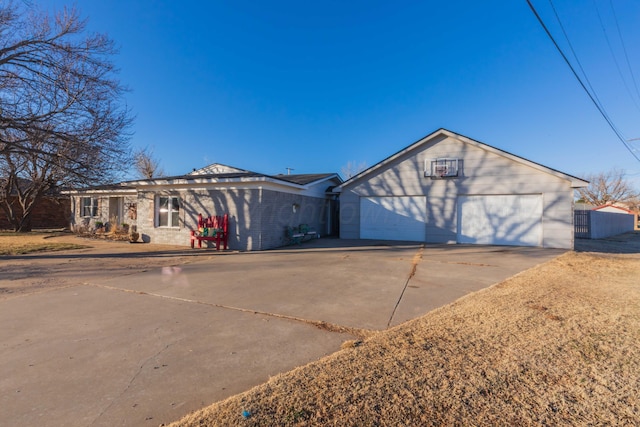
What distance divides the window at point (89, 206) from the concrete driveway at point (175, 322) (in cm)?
1082

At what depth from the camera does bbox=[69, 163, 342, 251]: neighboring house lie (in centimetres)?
1202

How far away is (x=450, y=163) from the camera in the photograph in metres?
14.7

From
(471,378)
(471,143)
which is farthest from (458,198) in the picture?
(471,378)

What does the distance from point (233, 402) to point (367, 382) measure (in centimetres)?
109

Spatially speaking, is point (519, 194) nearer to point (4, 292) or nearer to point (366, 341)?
point (366, 341)

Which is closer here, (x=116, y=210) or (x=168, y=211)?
(x=168, y=211)

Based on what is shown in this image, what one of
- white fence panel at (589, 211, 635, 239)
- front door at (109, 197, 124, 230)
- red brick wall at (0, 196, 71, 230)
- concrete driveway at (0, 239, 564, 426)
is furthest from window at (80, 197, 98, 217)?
white fence panel at (589, 211, 635, 239)

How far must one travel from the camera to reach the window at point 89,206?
19094 millimetres

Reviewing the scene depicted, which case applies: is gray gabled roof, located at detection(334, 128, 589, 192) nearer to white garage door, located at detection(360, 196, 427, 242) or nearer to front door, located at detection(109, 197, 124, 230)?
white garage door, located at detection(360, 196, 427, 242)

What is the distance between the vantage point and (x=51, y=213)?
24.9 meters

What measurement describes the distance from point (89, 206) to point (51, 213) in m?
8.97

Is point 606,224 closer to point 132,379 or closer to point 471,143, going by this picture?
point 471,143

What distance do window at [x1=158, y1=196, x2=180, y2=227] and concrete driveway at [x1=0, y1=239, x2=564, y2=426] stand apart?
4560 millimetres

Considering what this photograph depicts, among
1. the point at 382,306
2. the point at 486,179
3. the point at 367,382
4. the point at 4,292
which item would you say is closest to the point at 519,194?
the point at 486,179
